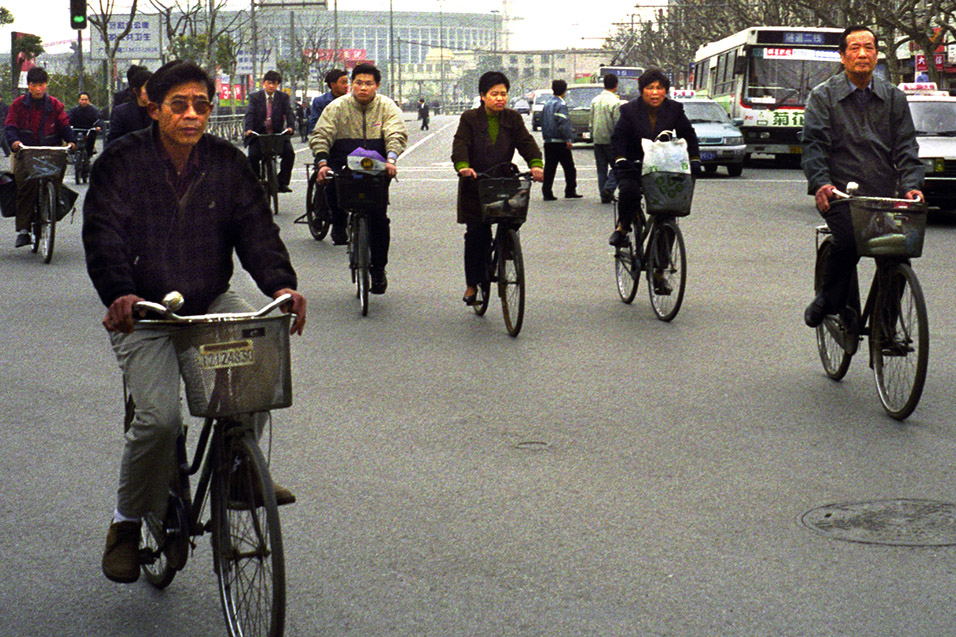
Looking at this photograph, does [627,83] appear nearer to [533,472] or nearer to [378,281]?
[378,281]

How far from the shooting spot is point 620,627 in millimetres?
4195

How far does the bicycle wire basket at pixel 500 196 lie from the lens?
936 centimetres

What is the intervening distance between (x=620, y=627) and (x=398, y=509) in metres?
1.45

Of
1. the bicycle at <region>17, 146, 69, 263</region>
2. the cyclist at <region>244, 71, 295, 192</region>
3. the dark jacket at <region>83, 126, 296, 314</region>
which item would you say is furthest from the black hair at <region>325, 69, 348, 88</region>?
the dark jacket at <region>83, 126, 296, 314</region>

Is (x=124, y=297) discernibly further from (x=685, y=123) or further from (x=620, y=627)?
(x=685, y=123)

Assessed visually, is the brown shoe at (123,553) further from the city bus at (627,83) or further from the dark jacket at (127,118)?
the city bus at (627,83)

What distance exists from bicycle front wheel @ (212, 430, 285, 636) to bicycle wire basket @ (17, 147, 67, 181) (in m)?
9.78

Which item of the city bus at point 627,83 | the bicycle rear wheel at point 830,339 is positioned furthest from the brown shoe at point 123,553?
the city bus at point 627,83

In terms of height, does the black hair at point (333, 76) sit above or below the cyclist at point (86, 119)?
above

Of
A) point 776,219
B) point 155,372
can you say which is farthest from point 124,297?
point 776,219

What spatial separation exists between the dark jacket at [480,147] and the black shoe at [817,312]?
2.68 metres

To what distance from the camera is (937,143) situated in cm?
1839

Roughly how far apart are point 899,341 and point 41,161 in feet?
28.1

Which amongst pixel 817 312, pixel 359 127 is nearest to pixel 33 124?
pixel 359 127
